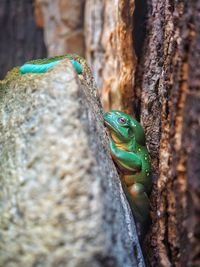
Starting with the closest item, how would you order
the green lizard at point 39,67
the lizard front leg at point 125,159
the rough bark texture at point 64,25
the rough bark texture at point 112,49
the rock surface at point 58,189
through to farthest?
the rock surface at point 58,189 < the green lizard at point 39,67 < the lizard front leg at point 125,159 < the rough bark texture at point 112,49 < the rough bark texture at point 64,25

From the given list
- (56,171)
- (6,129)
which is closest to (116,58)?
(6,129)

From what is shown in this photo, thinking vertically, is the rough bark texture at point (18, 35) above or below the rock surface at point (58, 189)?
above

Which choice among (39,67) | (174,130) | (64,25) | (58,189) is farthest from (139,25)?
(64,25)

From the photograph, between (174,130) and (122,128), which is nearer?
(174,130)

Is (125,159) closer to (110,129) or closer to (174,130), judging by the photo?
(110,129)

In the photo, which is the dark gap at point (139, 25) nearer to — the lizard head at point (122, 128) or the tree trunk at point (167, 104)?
the tree trunk at point (167, 104)

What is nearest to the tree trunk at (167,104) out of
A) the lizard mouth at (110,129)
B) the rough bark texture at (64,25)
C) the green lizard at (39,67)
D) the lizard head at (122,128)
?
the lizard head at (122,128)

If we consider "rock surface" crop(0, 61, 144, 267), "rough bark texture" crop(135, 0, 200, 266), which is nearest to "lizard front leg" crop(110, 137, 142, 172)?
"rough bark texture" crop(135, 0, 200, 266)
